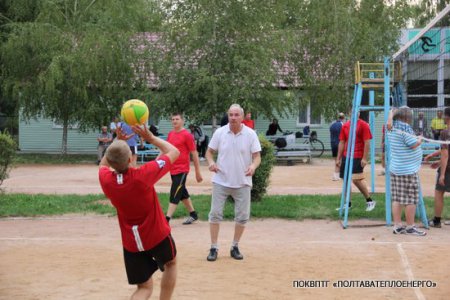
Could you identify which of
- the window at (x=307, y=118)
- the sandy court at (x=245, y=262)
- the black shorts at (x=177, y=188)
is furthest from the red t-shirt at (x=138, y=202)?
the window at (x=307, y=118)

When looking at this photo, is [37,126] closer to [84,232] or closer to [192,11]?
[192,11]

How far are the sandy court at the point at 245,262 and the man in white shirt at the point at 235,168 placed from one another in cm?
52

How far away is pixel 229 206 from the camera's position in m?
11.2

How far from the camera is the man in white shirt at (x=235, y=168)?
7.13m

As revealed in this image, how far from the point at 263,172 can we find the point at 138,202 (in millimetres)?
6967

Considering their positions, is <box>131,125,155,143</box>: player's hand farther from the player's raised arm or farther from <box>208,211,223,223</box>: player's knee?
<box>208,211,223,223</box>: player's knee

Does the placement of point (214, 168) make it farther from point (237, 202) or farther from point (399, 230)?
point (399, 230)

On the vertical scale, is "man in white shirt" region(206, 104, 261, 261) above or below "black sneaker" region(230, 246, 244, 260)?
above

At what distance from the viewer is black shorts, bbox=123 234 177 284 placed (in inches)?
184

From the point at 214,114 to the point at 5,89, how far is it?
27.3ft

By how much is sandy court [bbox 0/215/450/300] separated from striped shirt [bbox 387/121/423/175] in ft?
3.29

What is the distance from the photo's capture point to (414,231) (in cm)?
879

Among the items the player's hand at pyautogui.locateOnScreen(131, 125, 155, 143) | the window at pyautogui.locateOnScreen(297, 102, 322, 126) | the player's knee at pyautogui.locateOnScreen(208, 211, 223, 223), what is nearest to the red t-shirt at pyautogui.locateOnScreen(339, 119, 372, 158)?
the player's knee at pyautogui.locateOnScreen(208, 211, 223, 223)

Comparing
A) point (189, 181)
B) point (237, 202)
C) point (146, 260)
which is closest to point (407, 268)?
point (237, 202)
